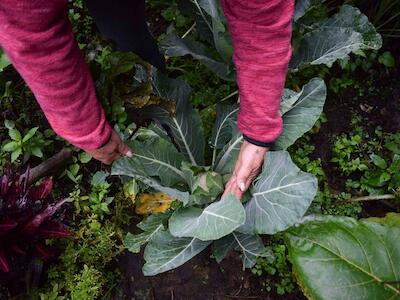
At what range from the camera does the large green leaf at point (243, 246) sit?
1.71m

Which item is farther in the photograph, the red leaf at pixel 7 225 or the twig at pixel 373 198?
the twig at pixel 373 198

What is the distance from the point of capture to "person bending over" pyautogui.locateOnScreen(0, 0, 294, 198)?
0.97 m

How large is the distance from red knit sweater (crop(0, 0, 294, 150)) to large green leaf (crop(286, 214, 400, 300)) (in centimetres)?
32

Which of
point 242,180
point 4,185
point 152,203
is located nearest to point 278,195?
point 242,180

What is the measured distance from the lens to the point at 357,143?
2215 millimetres

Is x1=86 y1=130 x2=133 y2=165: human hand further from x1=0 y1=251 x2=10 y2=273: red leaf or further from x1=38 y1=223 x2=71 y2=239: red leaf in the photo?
x1=0 y1=251 x2=10 y2=273: red leaf

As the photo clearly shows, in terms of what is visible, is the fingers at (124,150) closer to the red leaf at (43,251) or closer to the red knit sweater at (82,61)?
the red knit sweater at (82,61)

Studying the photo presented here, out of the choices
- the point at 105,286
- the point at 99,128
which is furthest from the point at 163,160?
the point at 105,286

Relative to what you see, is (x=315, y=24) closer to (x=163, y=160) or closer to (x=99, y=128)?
(x=163, y=160)

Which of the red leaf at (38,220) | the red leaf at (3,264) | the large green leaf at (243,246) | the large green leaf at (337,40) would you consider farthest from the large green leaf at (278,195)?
the red leaf at (3,264)

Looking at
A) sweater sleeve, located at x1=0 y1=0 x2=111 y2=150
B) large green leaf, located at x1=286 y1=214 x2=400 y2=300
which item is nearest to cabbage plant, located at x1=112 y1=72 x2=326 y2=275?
large green leaf, located at x1=286 y1=214 x2=400 y2=300

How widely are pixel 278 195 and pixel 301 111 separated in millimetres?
366

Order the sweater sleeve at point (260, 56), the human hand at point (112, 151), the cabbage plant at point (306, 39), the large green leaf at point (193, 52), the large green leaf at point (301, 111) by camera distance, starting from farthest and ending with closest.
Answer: the large green leaf at point (193, 52) < the cabbage plant at point (306, 39) < the large green leaf at point (301, 111) < the human hand at point (112, 151) < the sweater sleeve at point (260, 56)

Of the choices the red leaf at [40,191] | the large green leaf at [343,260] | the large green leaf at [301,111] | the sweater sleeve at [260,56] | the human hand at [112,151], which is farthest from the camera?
the red leaf at [40,191]
